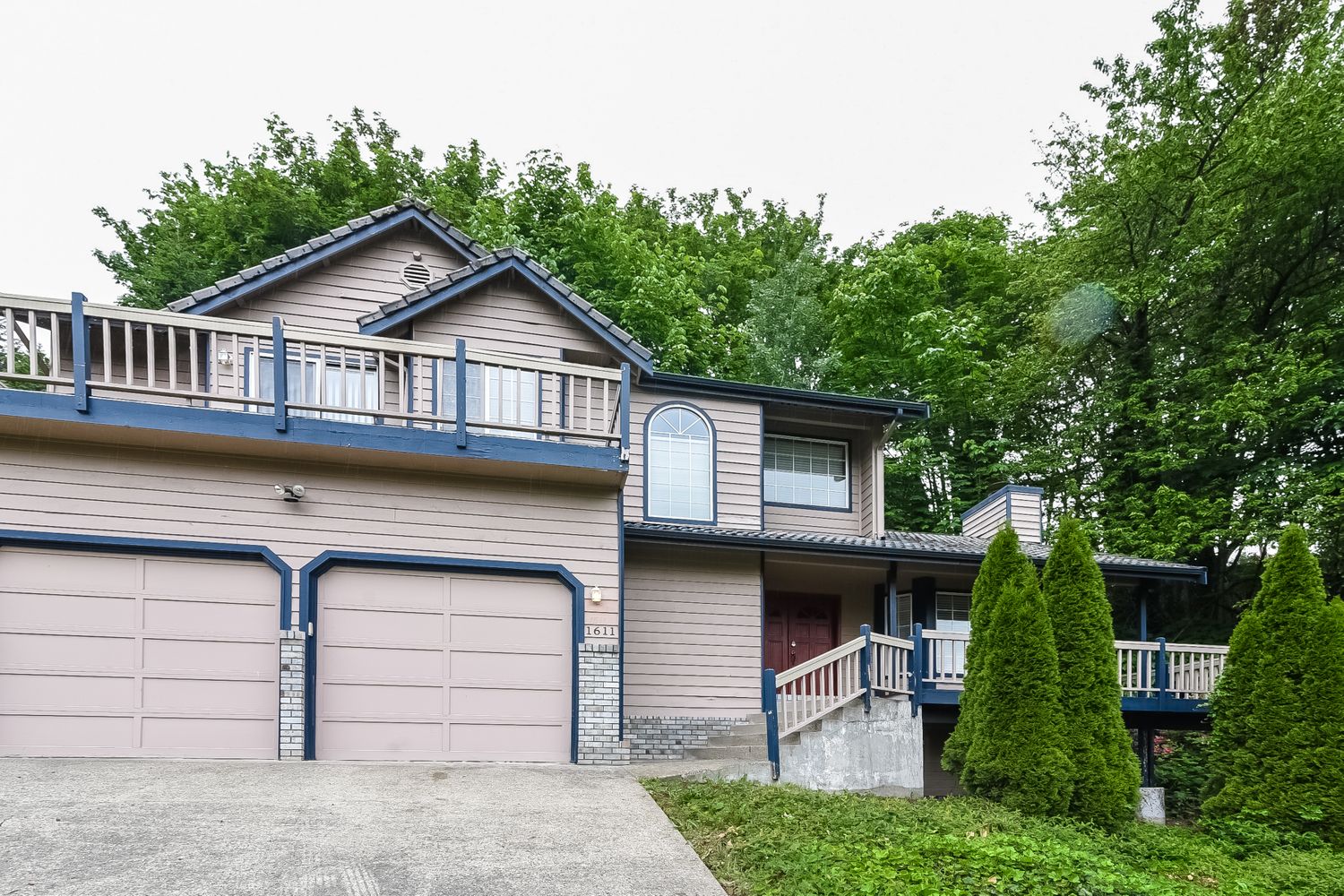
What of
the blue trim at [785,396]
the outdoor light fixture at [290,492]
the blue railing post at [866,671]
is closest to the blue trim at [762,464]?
the blue trim at [785,396]

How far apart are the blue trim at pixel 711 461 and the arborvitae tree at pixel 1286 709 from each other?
6612 mm

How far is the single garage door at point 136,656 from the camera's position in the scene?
7.16 metres

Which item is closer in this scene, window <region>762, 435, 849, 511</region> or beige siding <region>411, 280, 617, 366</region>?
beige siding <region>411, 280, 617, 366</region>

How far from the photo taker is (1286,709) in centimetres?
846

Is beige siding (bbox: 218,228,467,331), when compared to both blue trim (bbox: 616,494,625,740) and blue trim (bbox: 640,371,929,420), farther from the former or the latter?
blue trim (bbox: 616,494,625,740)

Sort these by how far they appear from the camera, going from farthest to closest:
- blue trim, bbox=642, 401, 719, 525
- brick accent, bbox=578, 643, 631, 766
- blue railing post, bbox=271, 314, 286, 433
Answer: blue trim, bbox=642, 401, 719, 525, brick accent, bbox=578, 643, 631, 766, blue railing post, bbox=271, 314, 286, 433

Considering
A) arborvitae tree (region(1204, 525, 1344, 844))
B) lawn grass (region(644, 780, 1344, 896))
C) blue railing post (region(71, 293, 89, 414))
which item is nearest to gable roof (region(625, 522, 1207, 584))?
arborvitae tree (region(1204, 525, 1344, 844))

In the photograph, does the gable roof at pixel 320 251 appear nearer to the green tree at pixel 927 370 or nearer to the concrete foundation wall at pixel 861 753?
the concrete foundation wall at pixel 861 753

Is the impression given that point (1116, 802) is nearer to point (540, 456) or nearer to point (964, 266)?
point (540, 456)

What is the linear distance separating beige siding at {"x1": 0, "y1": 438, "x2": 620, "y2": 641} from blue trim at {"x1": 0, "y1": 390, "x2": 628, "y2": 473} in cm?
42

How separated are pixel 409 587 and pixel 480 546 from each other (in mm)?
801

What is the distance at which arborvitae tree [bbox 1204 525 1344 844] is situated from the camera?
8.12 metres

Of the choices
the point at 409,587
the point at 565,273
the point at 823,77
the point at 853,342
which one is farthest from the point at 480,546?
the point at 823,77

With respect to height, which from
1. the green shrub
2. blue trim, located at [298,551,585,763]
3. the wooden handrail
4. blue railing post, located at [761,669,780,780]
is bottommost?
the green shrub
